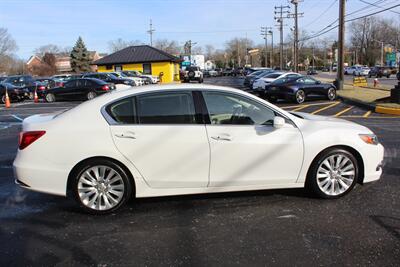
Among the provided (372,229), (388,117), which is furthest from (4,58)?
(372,229)

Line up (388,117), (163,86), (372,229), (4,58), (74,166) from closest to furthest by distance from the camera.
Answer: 1. (372,229)
2. (74,166)
3. (163,86)
4. (388,117)
5. (4,58)

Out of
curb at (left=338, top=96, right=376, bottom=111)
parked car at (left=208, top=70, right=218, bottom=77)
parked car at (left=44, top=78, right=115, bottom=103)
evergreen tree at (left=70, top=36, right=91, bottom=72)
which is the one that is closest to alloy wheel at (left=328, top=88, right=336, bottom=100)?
curb at (left=338, top=96, right=376, bottom=111)

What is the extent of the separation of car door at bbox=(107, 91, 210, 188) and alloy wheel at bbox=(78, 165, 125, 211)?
301mm

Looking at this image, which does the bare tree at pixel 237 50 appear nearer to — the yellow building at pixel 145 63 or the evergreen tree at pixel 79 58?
the evergreen tree at pixel 79 58

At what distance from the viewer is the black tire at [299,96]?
1988 cm

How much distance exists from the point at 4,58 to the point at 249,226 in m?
109

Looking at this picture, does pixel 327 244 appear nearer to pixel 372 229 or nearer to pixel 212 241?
pixel 372 229

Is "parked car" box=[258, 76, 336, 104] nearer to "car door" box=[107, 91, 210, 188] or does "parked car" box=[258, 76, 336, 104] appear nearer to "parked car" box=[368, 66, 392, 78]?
Result: "car door" box=[107, 91, 210, 188]

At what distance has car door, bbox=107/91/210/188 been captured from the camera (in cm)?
496

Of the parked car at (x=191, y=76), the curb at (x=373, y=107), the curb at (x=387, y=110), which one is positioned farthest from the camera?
the parked car at (x=191, y=76)

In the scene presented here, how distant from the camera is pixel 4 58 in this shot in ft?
333

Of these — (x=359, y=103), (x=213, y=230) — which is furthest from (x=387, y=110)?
(x=213, y=230)

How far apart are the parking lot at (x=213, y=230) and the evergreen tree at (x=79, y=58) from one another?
3514 inches

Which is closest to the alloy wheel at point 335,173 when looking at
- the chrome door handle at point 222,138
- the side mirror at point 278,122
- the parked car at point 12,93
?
the side mirror at point 278,122
